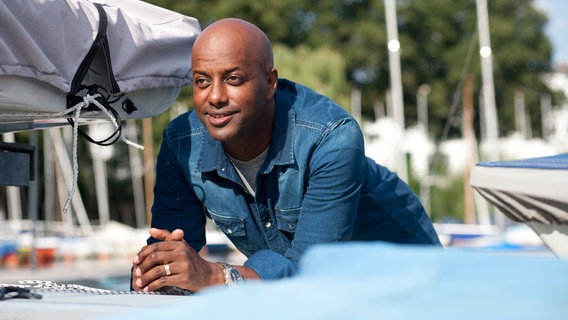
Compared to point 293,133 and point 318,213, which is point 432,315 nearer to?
point 318,213

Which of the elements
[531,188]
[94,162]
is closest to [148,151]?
[94,162]

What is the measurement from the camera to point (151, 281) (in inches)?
93.4

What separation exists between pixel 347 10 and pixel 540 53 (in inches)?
373

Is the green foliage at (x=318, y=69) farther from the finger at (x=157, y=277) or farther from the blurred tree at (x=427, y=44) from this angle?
the finger at (x=157, y=277)

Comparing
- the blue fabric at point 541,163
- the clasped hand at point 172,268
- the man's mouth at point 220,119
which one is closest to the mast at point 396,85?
the blue fabric at point 541,163

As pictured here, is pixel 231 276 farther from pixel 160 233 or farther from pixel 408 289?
pixel 408 289

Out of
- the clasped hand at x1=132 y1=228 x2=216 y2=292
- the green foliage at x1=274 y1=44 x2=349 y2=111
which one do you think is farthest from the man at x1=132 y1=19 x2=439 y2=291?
the green foliage at x1=274 y1=44 x2=349 y2=111

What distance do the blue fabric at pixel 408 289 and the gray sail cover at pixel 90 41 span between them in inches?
59.2

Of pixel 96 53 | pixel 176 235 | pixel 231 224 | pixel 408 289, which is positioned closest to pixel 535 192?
pixel 231 224

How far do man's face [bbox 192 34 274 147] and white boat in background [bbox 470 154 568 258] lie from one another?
110 centimetres

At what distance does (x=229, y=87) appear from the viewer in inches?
102

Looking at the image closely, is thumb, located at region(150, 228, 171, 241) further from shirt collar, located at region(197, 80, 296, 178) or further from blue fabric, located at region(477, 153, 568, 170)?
blue fabric, located at region(477, 153, 568, 170)

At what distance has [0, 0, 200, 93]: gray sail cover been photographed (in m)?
2.47

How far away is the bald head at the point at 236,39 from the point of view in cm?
257
